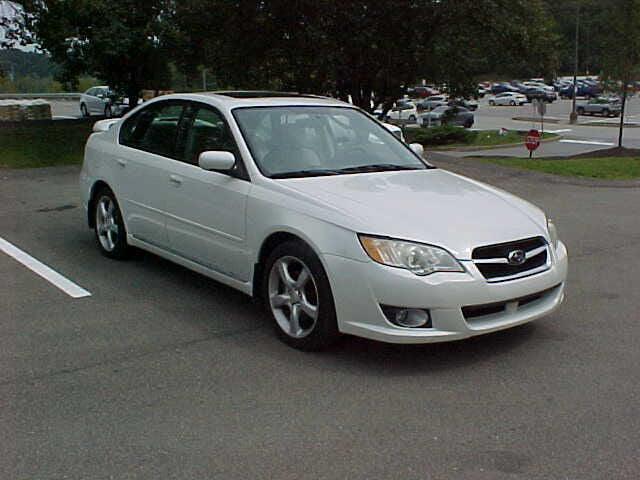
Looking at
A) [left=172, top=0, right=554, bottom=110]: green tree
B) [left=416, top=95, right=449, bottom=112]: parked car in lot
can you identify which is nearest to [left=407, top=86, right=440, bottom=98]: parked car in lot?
[left=416, top=95, right=449, bottom=112]: parked car in lot

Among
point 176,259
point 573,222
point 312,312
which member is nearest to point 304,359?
point 312,312

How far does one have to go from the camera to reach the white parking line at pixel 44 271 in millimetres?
6328

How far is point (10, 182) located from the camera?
506 inches

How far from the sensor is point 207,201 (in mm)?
5723

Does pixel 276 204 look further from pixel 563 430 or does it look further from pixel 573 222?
pixel 573 222

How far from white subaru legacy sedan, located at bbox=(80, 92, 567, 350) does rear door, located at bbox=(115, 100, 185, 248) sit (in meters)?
0.02

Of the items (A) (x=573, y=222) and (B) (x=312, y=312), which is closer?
(B) (x=312, y=312)

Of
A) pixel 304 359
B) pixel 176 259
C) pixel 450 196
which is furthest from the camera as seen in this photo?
pixel 176 259

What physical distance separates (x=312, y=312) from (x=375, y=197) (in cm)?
85

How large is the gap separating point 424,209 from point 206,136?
1.96 metres

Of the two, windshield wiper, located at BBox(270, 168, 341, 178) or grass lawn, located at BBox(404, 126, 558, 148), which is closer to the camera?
windshield wiper, located at BBox(270, 168, 341, 178)

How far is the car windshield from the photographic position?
5.61m

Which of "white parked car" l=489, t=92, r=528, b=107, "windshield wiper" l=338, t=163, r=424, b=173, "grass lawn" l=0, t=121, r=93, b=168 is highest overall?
"windshield wiper" l=338, t=163, r=424, b=173

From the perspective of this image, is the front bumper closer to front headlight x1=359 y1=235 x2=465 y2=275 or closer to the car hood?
front headlight x1=359 y1=235 x2=465 y2=275
